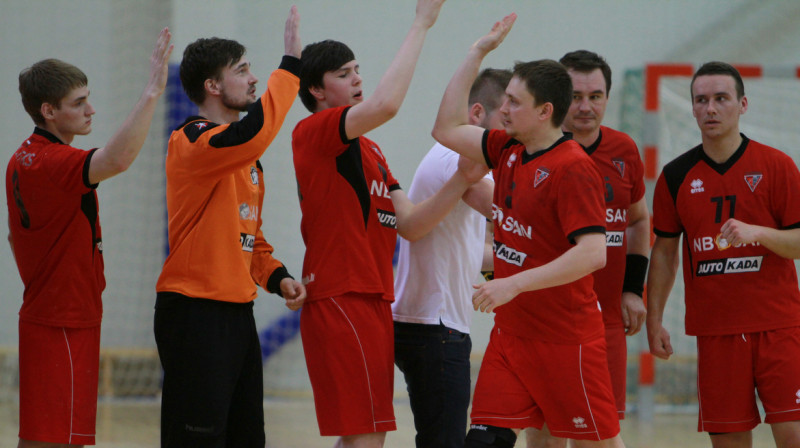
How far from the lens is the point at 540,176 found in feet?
10.4

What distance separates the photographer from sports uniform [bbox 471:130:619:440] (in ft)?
10.1

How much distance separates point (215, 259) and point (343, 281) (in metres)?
0.51

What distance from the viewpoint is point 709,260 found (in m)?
3.73

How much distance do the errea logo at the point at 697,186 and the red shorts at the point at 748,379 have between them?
2.20ft

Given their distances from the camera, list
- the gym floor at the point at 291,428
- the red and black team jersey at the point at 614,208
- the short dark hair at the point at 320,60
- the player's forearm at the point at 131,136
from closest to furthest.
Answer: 1. the player's forearm at the point at 131,136
2. the short dark hair at the point at 320,60
3. the red and black team jersey at the point at 614,208
4. the gym floor at the point at 291,428

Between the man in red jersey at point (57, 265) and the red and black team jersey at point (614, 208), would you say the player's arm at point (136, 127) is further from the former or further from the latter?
the red and black team jersey at point (614, 208)

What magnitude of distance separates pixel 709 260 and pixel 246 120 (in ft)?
7.09

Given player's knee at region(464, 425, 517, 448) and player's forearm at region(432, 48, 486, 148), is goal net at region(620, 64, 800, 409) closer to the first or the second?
player's forearm at region(432, 48, 486, 148)

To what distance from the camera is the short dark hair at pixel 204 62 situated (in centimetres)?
332

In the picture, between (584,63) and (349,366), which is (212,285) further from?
(584,63)

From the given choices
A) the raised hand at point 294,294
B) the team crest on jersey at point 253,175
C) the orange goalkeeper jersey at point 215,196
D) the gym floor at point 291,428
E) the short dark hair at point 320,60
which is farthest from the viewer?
the gym floor at point 291,428

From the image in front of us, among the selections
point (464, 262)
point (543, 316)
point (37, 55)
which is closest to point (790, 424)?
point (543, 316)

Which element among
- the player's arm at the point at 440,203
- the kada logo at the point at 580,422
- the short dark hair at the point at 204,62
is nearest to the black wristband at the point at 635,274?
the player's arm at the point at 440,203

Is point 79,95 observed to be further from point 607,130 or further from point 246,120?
point 607,130
